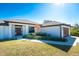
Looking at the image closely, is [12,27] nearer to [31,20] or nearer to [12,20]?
[12,20]

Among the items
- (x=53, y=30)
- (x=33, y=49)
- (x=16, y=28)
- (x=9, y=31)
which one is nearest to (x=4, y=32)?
(x=9, y=31)

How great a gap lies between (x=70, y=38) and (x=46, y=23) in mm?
948

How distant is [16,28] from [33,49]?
3.66 feet

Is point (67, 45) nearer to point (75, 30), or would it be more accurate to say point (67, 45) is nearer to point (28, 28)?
point (75, 30)

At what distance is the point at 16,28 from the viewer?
5578mm

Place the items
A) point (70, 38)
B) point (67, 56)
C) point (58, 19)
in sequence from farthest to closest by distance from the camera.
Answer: point (70, 38)
point (58, 19)
point (67, 56)

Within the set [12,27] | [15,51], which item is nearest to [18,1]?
[12,27]

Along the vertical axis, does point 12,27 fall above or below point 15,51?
above

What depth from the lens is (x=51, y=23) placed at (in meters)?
5.11

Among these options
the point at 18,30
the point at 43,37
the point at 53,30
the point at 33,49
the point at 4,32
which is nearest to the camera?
the point at 33,49

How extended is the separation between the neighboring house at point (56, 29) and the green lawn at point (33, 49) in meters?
0.40

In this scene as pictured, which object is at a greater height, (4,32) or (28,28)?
(28,28)

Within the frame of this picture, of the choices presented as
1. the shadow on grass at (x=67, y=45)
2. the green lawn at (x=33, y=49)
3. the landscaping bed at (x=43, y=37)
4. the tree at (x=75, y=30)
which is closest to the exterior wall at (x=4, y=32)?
the green lawn at (x=33, y=49)

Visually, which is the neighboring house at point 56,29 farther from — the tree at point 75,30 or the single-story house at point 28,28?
the tree at point 75,30
